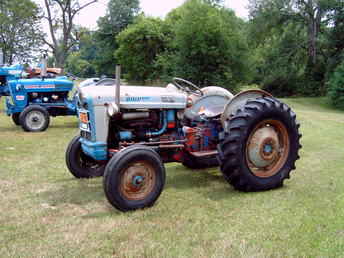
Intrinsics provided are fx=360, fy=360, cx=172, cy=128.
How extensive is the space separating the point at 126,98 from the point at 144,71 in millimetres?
25220

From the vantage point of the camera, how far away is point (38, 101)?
1075 cm

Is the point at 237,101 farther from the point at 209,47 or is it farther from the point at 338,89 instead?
the point at 338,89

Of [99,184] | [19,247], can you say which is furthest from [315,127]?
[19,247]

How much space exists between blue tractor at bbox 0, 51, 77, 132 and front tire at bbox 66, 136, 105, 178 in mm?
5349

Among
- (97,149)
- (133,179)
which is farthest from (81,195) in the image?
(133,179)

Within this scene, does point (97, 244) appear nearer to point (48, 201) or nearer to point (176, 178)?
point (48, 201)

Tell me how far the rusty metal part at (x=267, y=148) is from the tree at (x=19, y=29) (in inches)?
1076

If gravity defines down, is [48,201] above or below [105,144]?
below

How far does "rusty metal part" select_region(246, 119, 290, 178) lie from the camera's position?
4.73 metres

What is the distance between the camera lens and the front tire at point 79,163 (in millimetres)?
5012

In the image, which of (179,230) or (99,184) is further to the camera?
(99,184)

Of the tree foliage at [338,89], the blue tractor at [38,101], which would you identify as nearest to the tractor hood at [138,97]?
the blue tractor at [38,101]

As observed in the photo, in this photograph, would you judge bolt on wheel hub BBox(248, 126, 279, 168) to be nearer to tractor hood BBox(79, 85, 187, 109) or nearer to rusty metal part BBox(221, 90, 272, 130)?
rusty metal part BBox(221, 90, 272, 130)

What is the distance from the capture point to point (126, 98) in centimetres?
439
